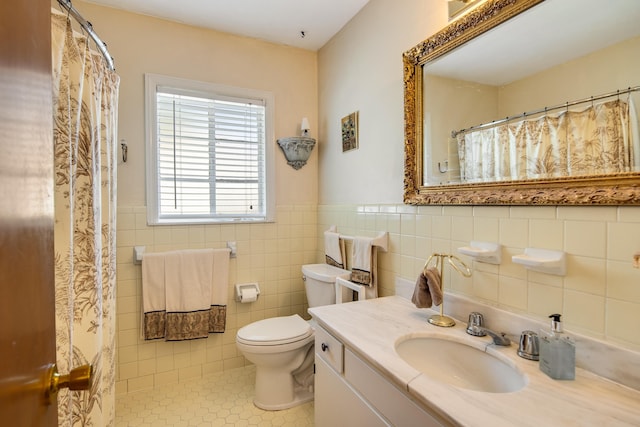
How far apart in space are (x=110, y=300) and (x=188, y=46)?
1.72 m

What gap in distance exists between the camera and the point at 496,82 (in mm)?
1206

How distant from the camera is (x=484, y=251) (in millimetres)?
1206

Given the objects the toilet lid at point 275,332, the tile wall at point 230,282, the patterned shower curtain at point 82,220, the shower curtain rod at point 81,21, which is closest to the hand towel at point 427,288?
the toilet lid at point 275,332

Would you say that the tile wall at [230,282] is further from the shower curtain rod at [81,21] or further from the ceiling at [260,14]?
the ceiling at [260,14]

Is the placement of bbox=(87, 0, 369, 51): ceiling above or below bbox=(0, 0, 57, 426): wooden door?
above

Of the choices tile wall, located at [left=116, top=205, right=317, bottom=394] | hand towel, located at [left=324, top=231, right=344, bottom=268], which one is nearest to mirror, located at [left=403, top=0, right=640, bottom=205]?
hand towel, located at [left=324, top=231, right=344, bottom=268]

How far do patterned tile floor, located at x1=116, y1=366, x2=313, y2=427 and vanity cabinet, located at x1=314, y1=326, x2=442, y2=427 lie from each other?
554 mm

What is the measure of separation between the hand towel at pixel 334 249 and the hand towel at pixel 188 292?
811mm

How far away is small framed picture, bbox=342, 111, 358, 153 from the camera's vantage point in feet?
6.72

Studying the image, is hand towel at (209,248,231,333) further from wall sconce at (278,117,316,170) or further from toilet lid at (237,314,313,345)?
wall sconce at (278,117,316,170)

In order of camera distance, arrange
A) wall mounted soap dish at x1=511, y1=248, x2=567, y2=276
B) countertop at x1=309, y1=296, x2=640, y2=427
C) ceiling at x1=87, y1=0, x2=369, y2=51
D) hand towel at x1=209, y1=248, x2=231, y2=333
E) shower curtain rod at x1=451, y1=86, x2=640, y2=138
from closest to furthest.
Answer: countertop at x1=309, y1=296, x2=640, y2=427
shower curtain rod at x1=451, y1=86, x2=640, y2=138
wall mounted soap dish at x1=511, y1=248, x2=567, y2=276
ceiling at x1=87, y1=0, x2=369, y2=51
hand towel at x1=209, y1=248, x2=231, y2=333

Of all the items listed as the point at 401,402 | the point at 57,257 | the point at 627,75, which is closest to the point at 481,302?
the point at 401,402

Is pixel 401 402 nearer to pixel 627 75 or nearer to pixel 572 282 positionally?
pixel 572 282

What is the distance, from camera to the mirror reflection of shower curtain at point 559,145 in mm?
871
